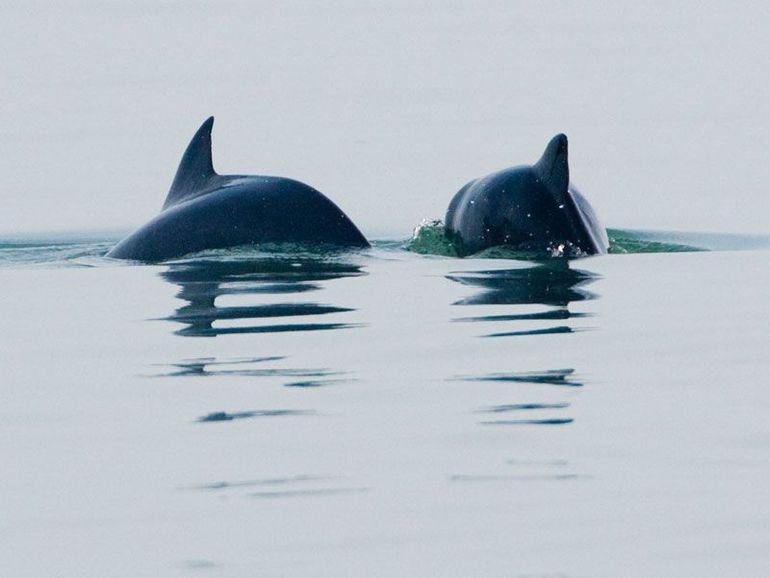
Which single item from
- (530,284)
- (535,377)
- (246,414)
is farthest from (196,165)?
(246,414)

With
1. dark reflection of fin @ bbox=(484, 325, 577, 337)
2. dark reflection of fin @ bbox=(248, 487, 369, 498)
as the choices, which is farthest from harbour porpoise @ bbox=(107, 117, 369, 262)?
dark reflection of fin @ bbox=(248, 487, 369, 498)

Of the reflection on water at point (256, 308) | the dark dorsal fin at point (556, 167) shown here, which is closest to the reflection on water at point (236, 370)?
the reflection on water at point (256, 308)

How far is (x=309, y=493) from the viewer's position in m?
8.87

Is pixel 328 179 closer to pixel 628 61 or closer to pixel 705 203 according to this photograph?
pixel 705 203

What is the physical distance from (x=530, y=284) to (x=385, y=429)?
5921 mm

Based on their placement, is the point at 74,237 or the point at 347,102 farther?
the point at 347,102

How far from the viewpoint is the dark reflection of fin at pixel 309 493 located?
8.84m

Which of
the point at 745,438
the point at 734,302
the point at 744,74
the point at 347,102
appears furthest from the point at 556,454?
the point at 744,74

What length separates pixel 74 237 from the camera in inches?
890

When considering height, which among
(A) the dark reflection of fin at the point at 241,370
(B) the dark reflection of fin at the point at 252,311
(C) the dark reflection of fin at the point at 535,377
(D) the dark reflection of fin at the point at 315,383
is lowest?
(C) the dark reflection of fin at the point at 535,377

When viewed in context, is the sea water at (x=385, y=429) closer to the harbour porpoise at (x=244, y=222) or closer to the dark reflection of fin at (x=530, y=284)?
the dark reflection of fin at (x=530, y=284)

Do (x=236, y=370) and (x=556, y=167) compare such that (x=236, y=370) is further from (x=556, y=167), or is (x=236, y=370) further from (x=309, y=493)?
(x=556, y=167)

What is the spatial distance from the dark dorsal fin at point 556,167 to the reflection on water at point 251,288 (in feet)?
8.08

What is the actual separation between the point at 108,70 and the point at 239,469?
130 ft
